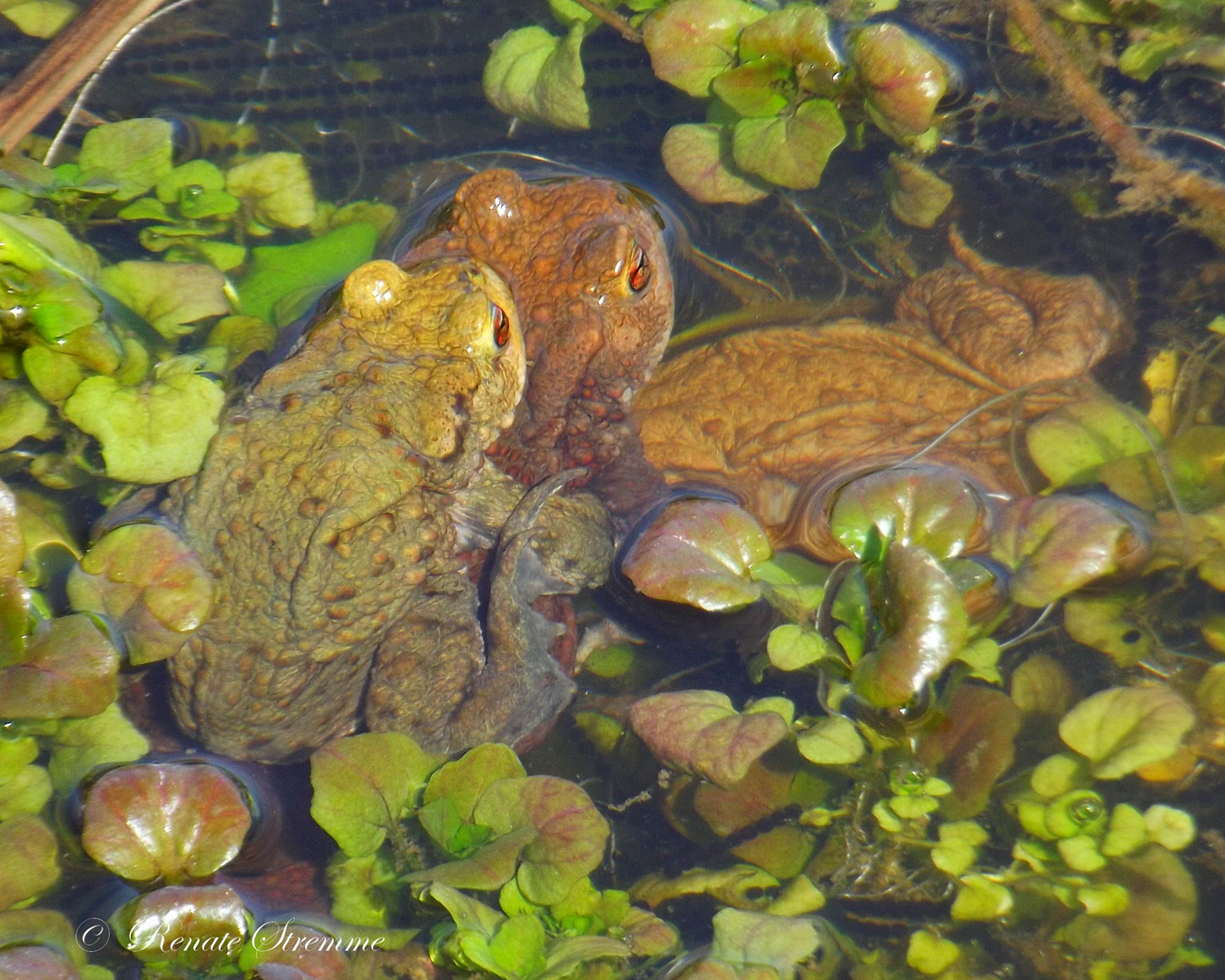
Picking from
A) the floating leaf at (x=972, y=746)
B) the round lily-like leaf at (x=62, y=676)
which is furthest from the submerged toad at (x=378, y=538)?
the floating leaf at (x=972, y=746)

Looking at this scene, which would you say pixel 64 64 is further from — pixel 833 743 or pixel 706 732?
pixel 833 743

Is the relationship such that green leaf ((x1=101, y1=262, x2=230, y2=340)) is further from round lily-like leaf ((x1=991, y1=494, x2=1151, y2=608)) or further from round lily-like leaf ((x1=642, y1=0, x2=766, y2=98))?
round lily-like leaf ((x1=991, y1=494, x2=1151, y2=608))

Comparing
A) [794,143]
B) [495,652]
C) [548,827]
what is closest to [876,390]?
[794,143]

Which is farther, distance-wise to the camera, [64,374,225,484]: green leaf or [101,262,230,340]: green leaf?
[101,262,230,340]: green leaf

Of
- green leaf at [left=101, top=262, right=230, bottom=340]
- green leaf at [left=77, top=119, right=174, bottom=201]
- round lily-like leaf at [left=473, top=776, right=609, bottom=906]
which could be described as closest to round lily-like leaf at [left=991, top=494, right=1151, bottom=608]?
round lily-like leaf at [left=473, top=776, right=609, bottom=906]

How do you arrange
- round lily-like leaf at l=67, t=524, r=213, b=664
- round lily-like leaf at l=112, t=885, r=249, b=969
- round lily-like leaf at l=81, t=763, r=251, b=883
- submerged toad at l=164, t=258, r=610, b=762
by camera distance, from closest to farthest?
round lily-like leaf at l=112, t=885, r=249, b=969
round lily-like leaf at l=81, t=763, r=251, b=883
round lily-like leaf at l=67, t=524, r=213, b=664
submerged toad at l=164, t=258, r=610, b=762

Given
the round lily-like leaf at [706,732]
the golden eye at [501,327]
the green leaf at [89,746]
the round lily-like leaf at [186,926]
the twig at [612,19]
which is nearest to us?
the round lily-like leaf at [186,926]

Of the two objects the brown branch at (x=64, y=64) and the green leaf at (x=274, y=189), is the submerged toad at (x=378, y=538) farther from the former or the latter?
the brown branch at (x=64, y=64)
